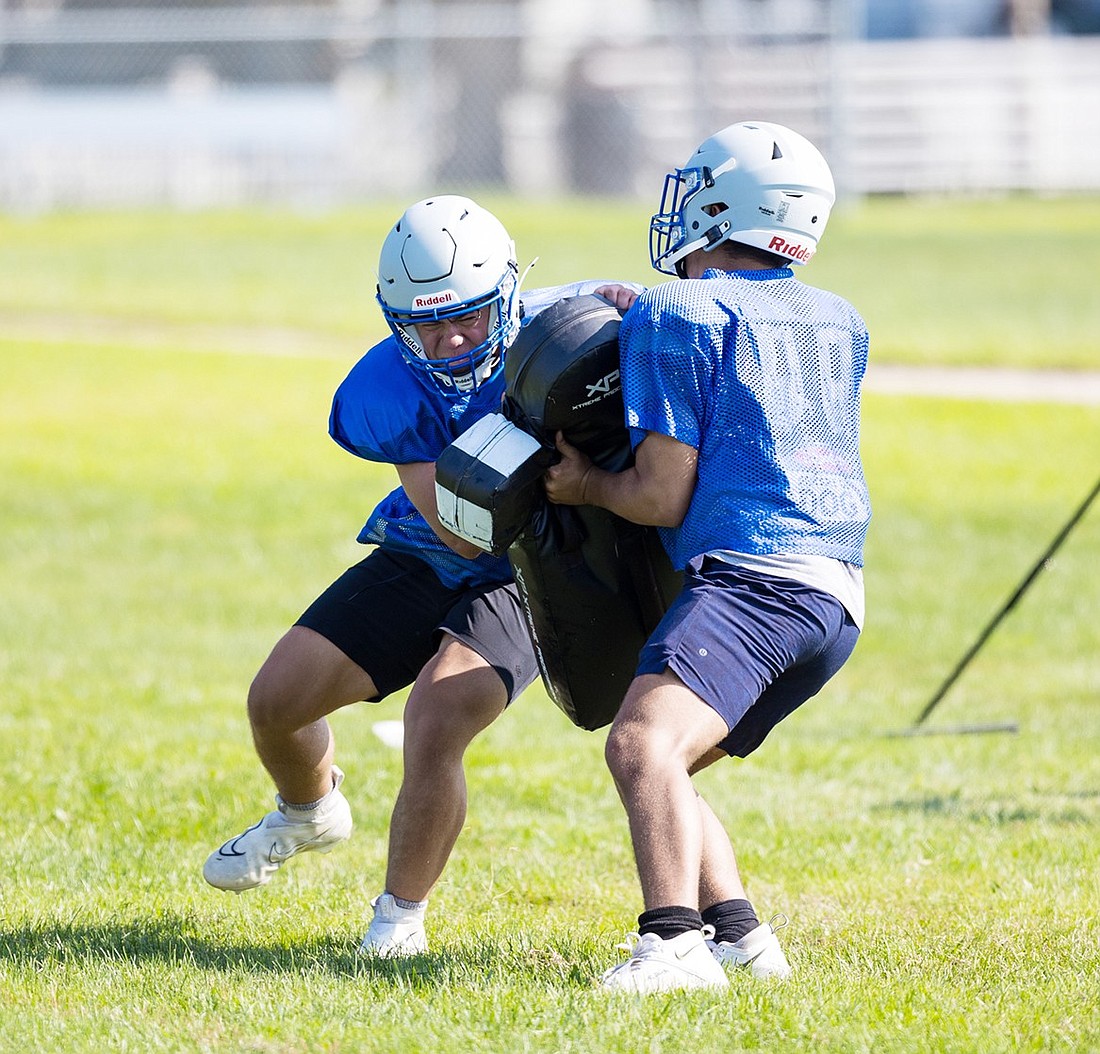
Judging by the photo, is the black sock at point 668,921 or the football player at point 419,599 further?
the football player at point 419,599

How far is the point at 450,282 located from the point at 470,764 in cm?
338

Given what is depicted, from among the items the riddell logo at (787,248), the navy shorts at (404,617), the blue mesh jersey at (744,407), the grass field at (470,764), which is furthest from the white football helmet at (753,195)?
the grass field at (470,764)

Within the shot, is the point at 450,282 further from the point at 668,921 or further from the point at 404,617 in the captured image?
the point at 668,921

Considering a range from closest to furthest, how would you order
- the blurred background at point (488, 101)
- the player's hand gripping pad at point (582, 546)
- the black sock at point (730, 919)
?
the player's hand gripping pad at point (582, 546) → the black sock at point (730, 919) → the blurred background at point (488, 101)

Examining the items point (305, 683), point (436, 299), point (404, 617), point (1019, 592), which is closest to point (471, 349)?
point (436, 299)

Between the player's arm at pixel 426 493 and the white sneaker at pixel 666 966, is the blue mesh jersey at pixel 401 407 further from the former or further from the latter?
the white sneaker at pixel 666 966

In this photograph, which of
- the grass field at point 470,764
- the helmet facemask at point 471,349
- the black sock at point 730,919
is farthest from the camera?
the helmet facemask at point 471,349

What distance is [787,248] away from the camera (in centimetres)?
439

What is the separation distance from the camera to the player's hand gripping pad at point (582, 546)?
4.30m

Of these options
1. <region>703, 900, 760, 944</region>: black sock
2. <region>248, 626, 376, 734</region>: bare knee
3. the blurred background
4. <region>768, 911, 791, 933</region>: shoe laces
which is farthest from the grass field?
the blurred background

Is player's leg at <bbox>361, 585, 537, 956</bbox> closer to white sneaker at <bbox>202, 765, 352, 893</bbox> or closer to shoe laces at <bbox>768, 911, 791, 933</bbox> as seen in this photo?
white sneaker at <bbox>202, 765, 352, 893</bbox>

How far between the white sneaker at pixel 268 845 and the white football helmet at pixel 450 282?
1.42 meters

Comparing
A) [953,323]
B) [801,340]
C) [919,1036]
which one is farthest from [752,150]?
[953,323]

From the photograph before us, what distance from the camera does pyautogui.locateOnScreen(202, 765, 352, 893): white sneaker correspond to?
206 inches
